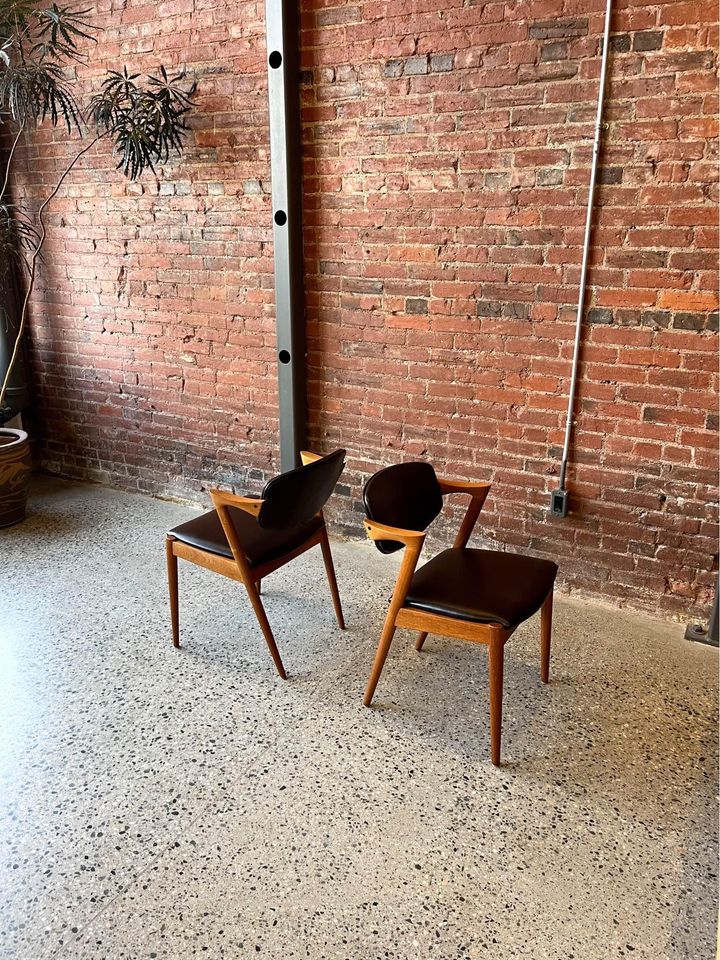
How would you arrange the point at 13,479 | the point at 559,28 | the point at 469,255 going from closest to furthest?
the point at 559,28
the point at 469,255
the point at 13,479

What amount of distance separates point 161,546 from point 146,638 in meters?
0.87

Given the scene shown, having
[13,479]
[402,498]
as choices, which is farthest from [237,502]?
[13,479]

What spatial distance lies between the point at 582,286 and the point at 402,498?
44.7 inches

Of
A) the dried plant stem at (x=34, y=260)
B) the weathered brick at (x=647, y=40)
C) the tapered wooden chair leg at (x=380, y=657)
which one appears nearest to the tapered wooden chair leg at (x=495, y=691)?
the tapered wooden chair leg at (x=380, y=657)

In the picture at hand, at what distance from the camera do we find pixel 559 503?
9.80ft

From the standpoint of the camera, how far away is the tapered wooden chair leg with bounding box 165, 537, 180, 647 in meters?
2.67

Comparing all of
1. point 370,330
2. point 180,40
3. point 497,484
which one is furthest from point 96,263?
point 497,484

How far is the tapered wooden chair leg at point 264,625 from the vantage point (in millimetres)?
2484

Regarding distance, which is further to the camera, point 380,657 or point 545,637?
point 545,637

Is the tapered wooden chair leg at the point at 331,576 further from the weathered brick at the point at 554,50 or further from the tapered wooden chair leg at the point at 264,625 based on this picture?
the weathered brick at the point at 554,50

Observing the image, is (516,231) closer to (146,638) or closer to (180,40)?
(180,40)

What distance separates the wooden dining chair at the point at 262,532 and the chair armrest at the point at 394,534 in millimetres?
305

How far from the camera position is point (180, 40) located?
3432 mm

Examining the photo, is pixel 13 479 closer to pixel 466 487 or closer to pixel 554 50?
pixel 466 487
